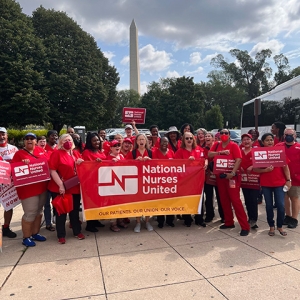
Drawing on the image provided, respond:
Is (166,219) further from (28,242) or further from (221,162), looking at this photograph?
(28,242)

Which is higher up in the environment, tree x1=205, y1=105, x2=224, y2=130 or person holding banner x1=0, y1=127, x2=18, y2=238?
tree x1=205, y1=105, x2=224, y2=130

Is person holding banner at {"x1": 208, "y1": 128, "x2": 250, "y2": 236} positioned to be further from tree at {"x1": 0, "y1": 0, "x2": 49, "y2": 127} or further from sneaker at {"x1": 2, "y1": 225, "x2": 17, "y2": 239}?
tree at {"x1": 0, "y1": 0, "x2": 49, "y2": 127}

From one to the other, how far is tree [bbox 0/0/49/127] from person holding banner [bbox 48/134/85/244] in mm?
20598

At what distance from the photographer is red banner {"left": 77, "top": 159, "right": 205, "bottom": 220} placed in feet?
16.8

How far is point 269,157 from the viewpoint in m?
4.80

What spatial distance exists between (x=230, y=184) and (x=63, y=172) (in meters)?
2.96

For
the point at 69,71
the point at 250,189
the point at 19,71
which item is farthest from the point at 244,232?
the point at 69,71

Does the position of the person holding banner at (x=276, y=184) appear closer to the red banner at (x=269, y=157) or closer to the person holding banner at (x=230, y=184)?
the red banner at (x=269, y=157)

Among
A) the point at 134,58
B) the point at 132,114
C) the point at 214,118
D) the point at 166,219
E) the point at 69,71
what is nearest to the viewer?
the point at 166,219

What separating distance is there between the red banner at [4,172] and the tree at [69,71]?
23.4m

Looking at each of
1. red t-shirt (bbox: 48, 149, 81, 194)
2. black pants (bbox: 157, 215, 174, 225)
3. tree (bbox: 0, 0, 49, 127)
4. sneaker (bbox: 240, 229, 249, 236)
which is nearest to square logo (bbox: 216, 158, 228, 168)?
sneaker (bbox: 240, 229, 249, 236)

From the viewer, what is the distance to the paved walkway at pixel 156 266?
10.6 feet

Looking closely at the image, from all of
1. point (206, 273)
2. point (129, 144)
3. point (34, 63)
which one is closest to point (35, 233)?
point (129, 144)

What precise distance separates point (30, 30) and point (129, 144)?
24817mm
